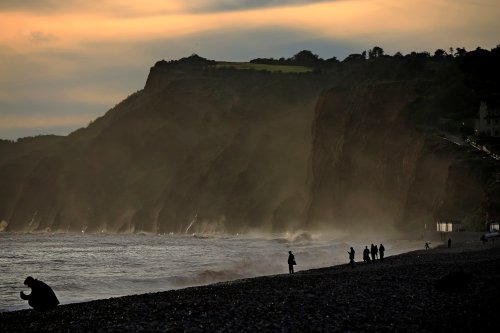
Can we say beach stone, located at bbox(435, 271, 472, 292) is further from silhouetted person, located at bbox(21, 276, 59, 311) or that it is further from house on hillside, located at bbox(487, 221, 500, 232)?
house on hillside, located at bbox(487, 221, 500, 232)

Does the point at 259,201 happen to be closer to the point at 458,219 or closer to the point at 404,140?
the point at 404,140

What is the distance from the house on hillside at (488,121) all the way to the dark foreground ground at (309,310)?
8006 cm

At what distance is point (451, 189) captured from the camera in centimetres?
8481

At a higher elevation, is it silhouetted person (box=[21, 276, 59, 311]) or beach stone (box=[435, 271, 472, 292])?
beach stone (box=[435, 271, 472, 292])

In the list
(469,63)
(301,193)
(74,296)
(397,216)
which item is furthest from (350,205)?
(74,296)

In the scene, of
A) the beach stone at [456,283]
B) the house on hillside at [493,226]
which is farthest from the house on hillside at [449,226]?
the beach stone at [456,283]

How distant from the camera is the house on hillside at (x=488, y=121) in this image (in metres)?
106

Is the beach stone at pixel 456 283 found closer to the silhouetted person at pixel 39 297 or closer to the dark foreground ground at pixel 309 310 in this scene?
the dark foreground ground at pixel 309 310

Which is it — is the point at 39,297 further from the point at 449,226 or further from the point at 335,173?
the point at 335,173

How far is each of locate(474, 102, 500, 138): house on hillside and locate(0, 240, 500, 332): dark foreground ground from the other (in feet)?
263

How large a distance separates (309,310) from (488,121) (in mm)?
89967

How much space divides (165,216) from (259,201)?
27065 millimetres

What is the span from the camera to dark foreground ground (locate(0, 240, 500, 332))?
19859 millimetres

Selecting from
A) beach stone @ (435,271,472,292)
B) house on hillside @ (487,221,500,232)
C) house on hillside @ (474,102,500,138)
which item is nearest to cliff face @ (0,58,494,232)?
Result: house on hillside @ (474,102,500,138)
